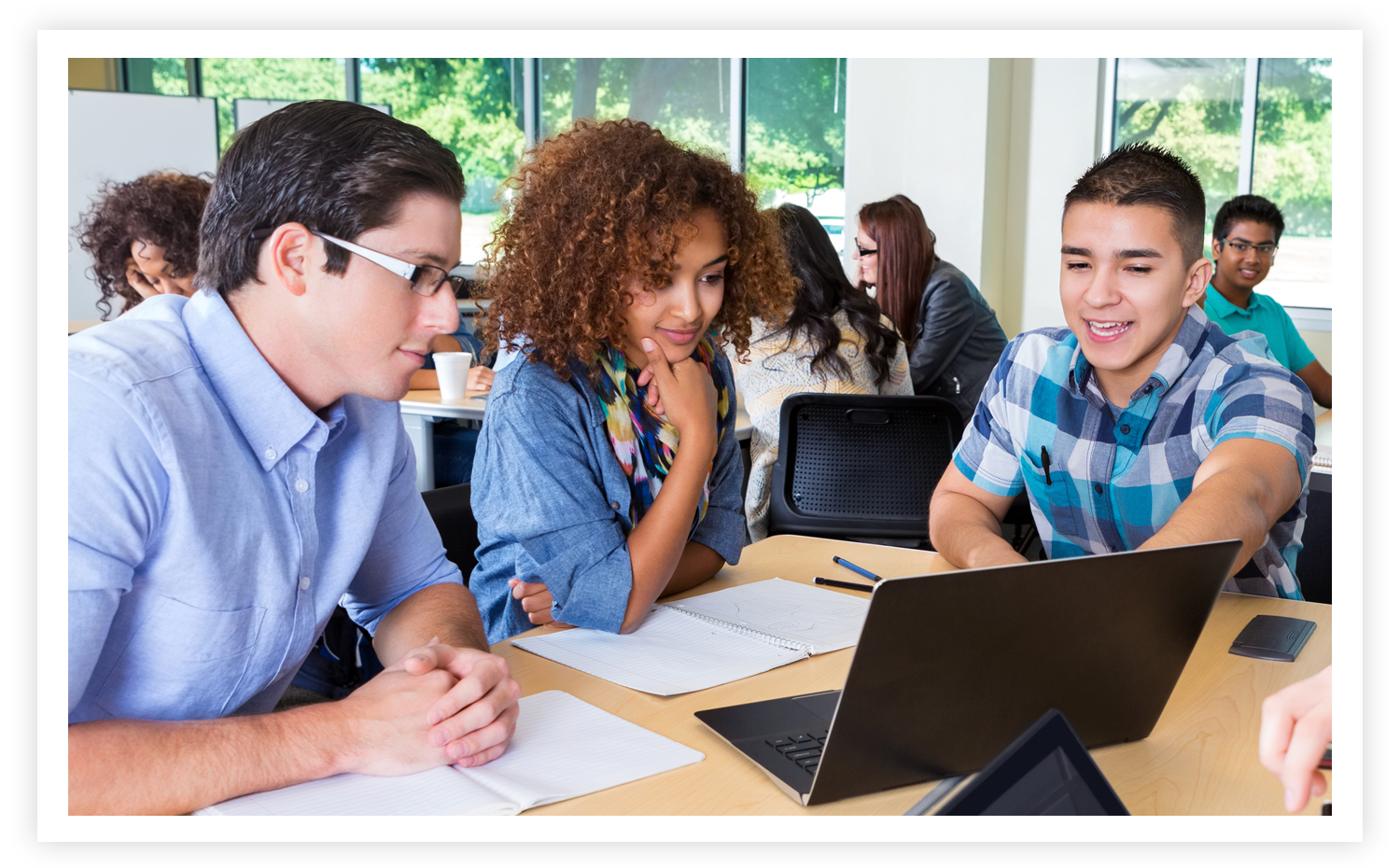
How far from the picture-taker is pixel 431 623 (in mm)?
1152

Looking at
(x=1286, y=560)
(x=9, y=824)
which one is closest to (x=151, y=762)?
(x=9, y=824)

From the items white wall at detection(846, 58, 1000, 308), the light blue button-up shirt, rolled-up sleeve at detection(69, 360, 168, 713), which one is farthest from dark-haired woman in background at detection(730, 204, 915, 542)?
white wall at detection(846, 58, 1000, 308)

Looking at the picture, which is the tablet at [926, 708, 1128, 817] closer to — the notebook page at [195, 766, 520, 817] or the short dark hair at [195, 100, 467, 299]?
the notebook page at [195, 766, 520, 817]

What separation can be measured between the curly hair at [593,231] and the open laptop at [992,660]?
0.70m

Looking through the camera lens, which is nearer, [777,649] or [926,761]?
[926,761]

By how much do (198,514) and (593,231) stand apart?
28.2 inches

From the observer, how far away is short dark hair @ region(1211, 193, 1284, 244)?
3.64 metres

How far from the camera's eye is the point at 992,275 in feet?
17.7

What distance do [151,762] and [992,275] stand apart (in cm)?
507

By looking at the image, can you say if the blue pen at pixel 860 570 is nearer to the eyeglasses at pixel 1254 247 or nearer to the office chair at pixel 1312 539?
the office chair at pixel 1312 539

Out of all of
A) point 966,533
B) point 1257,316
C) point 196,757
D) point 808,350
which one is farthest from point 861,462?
point 196,757

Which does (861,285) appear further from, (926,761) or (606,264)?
(926,761)

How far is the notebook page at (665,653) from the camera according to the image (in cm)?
110

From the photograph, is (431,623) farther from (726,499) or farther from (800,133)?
(800,133)
